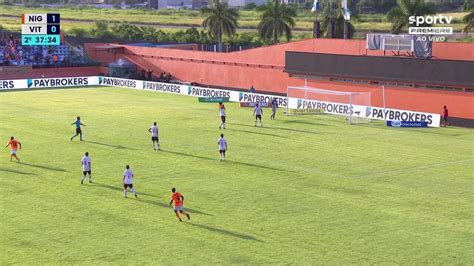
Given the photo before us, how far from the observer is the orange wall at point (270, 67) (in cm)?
5753

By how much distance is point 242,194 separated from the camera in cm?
3356

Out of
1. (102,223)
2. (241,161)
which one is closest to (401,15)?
(241,161)

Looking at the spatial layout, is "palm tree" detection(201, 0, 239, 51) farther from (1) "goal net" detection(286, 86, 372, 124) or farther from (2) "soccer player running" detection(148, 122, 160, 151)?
(2) "soccer player running" detection(148, 122, 160, 151)

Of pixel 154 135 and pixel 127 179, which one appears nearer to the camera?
pixel 127 179

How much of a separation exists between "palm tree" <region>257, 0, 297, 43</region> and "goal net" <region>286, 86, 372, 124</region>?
26.3 metres

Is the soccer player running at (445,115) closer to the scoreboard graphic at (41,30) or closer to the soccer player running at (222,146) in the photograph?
the soccer player running at (222,146)

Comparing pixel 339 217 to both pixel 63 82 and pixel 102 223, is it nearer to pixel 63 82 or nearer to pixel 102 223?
pixel 102 223

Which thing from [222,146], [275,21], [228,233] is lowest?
[228,233]

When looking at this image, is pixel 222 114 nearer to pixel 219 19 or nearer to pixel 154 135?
pixel 154 135

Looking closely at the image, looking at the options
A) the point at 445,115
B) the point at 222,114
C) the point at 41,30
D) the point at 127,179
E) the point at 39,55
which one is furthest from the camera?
the point at 39,55

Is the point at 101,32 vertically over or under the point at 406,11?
over

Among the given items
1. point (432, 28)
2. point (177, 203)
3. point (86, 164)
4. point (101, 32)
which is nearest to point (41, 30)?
point (101, 32)

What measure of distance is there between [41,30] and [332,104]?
38.1 metres

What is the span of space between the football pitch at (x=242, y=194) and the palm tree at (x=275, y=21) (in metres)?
36.5
